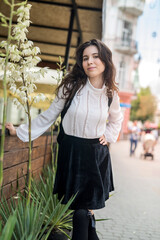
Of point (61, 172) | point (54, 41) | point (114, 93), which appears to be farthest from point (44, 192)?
point (54, 41)

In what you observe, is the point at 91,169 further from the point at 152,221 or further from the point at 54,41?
the point at 54,41

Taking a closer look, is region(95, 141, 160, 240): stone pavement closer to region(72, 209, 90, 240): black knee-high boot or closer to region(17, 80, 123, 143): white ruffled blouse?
region(72, 209, 90, 240): black knee-high boot

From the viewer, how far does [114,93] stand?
284cm

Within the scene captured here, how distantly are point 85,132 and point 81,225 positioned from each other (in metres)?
0.74

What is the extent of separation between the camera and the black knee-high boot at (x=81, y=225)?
2580mm

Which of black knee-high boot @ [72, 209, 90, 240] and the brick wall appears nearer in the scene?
black knee-high boot @ [72, 209, 90, 240]

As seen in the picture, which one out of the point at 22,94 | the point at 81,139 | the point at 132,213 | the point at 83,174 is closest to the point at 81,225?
the point at 83,174

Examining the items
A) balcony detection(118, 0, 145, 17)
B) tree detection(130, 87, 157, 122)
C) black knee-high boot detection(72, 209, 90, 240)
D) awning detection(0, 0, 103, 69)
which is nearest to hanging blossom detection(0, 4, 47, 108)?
black knee-high boot detection(72, 209, 90, 240)

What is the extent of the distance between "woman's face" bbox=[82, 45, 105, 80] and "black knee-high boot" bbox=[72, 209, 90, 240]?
1.12 metres

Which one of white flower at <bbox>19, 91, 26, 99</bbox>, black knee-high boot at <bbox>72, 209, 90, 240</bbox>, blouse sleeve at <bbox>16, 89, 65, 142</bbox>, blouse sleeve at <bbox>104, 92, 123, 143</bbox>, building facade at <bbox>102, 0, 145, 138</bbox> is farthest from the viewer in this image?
building facade at <bbox>102, 0, 145, 138</bbox>

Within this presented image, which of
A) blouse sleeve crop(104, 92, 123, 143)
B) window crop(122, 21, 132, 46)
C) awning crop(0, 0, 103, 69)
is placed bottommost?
blouse sleeve crop(104, 92, 123, 143)

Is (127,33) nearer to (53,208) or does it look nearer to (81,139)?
(53,208)

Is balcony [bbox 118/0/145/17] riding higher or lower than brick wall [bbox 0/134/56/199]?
higher

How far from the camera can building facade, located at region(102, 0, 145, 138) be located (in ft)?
104
